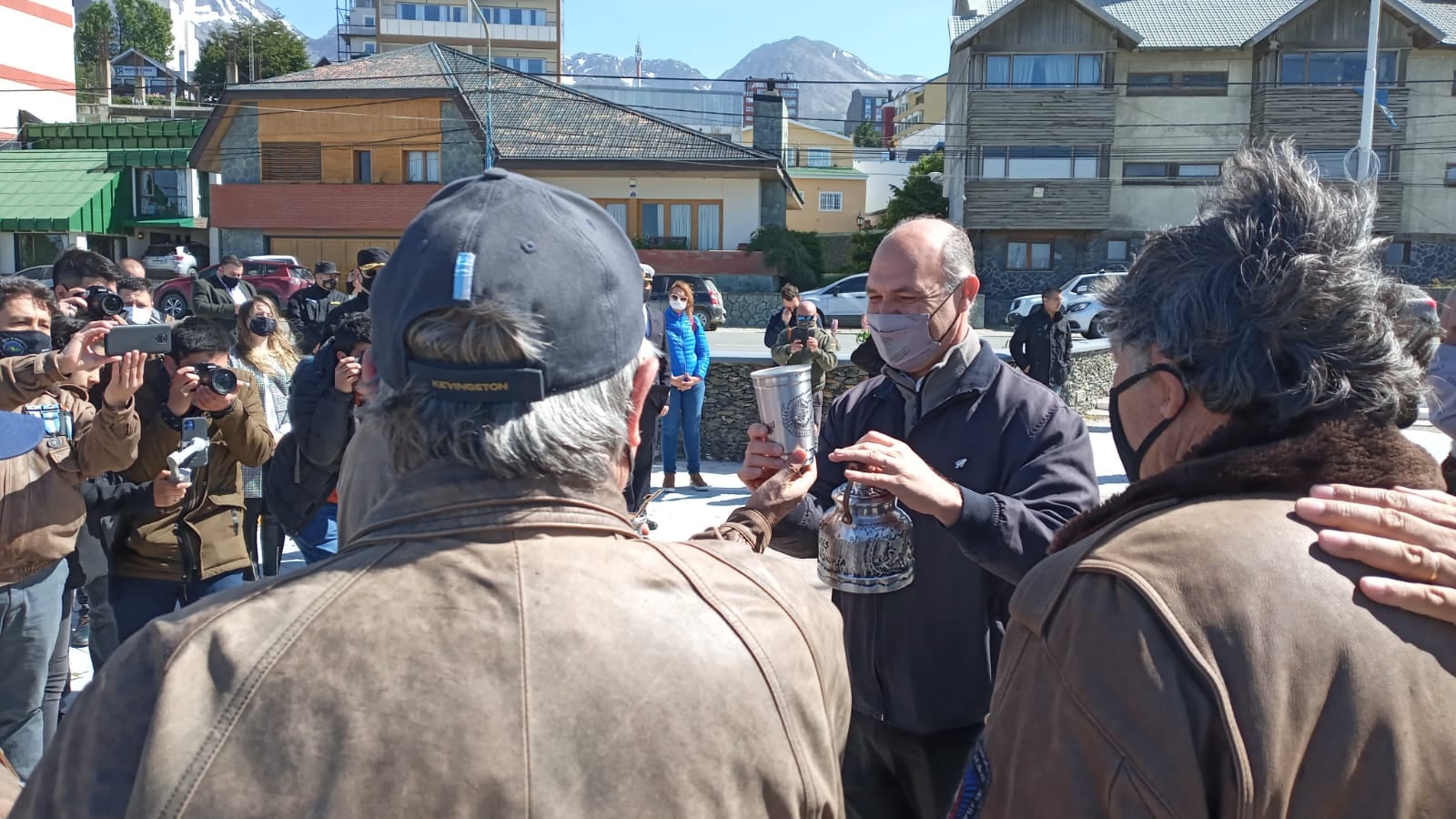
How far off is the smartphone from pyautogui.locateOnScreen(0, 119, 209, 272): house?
36.9m

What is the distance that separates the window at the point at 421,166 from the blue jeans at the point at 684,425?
92.3ft

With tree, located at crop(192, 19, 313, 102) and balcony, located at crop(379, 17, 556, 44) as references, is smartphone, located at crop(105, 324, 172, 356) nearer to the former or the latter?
tree, located at crop(192, 19, 313, 102)

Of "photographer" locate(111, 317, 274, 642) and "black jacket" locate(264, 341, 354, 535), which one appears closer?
"photographer" locate(111, 317, 274, 642)

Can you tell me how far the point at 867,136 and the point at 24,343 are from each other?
8420cm

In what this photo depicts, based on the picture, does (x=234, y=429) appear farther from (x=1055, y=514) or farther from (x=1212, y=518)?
(x=1212, y=518)

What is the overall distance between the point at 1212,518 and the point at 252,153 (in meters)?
38.8

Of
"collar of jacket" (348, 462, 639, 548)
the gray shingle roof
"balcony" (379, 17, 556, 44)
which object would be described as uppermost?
"balcony" (379, 17, 556, 44)

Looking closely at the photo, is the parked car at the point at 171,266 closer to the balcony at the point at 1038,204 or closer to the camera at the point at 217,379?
the balcony at the point at 1038,204

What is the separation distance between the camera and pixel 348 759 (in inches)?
49.9

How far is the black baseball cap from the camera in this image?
1.41 metres

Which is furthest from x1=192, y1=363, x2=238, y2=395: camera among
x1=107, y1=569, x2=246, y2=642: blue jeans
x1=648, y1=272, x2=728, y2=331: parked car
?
x1=648, y1=272, x2=728, y2=331: parked car

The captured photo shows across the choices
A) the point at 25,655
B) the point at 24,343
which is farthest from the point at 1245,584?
the point at 24,343

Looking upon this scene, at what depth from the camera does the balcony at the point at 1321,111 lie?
36.7 metres

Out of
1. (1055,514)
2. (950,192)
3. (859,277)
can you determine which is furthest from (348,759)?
(950,192)
